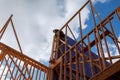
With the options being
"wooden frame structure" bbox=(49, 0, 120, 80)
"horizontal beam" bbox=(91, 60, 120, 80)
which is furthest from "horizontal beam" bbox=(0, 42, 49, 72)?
"horizontal beam" bbox=(91, 60, 120, 80)

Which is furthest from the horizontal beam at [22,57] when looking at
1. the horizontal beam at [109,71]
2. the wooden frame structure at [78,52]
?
the horizontal beam at [109,71]

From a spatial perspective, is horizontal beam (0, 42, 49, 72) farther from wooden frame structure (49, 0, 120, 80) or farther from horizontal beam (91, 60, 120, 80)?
horizontal beam (91, 60, 120, 80)

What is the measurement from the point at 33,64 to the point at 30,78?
68cm

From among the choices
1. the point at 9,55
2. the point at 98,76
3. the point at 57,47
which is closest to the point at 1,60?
the point at 9,55

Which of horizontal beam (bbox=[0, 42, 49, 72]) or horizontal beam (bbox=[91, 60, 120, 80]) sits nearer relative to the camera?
horizontal beam (bbox=[91, 60, 120, 80])

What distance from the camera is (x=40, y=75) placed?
8.20m

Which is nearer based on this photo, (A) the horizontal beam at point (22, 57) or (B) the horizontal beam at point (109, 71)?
(B) the horizontal beam at point (109, 71)

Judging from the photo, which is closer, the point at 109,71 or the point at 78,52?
the point at 109,71

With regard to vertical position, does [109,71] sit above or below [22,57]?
below

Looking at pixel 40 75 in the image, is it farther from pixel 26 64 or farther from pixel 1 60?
pixel 1 60

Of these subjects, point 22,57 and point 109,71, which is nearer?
point 109,71

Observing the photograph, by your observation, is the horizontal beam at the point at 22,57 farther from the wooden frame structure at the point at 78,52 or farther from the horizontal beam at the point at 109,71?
the horizontal beam at the point at 109,71

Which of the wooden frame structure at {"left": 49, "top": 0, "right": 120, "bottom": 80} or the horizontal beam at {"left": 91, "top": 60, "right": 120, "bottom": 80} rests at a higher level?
the wooden frame structure at {"left": 49, "top": 0, "right": 120, "bottom": 80}

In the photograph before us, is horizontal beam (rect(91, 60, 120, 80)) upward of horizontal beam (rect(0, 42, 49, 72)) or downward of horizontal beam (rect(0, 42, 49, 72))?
downward
